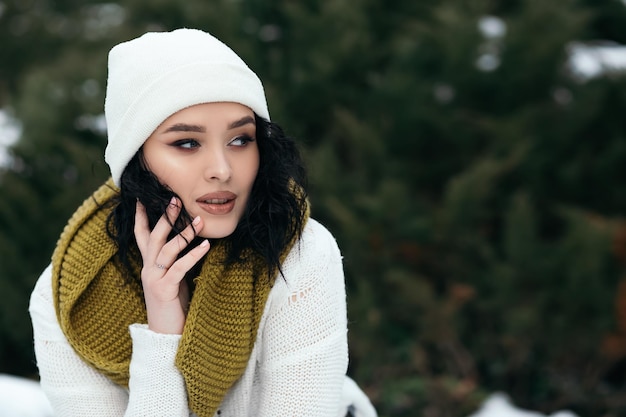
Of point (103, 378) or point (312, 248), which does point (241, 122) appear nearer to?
point (312, 248)

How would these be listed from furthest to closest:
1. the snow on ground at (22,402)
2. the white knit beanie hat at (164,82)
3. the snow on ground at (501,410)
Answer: the snow on ground at (501,410)
the snow on ground at (22,402)
the white knit beanie hat at (164,82)

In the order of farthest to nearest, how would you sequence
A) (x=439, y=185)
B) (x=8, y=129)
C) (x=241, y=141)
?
(x=8, y=129), (x=439, y=185), (x=241, y=141)

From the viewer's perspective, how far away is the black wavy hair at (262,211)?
1628 mm

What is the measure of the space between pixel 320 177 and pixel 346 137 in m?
0.42

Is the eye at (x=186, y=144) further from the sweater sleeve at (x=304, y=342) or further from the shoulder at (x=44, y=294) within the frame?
the shoulder at (x=44, y=294)

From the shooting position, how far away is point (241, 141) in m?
1.61

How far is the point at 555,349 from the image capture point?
10.3ft

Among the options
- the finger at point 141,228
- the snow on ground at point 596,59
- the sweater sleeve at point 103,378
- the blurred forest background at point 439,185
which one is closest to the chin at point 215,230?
the finger at point 141,228

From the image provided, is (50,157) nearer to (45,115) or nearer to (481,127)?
(45,115)

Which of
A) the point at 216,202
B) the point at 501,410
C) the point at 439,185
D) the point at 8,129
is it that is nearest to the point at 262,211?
the point at 216,202

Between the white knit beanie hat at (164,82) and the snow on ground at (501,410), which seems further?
the snow on ground at (501,410)

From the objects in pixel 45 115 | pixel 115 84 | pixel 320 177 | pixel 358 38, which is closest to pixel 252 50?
pixel 358 38

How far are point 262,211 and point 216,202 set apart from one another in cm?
12

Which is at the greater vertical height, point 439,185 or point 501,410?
point 439,185
